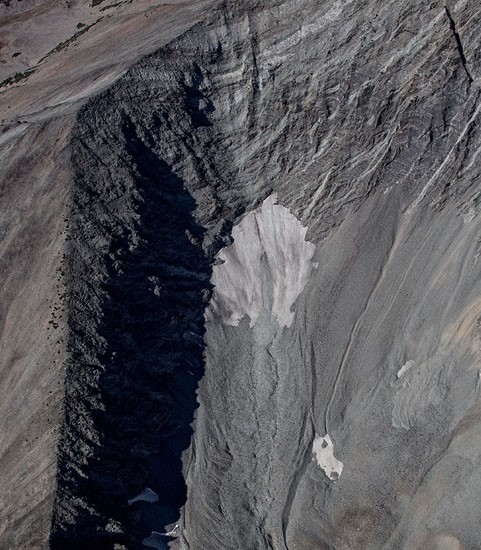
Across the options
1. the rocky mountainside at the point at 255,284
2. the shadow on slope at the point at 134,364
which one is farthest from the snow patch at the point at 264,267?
the shadow on slope at the point at 134,364

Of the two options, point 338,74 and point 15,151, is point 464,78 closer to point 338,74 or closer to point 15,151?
point 338,74

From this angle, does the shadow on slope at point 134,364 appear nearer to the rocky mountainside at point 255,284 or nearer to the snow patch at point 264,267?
the rocky mountainside at point 255,284

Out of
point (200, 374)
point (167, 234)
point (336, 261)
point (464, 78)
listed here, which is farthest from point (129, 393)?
point (464, 78)

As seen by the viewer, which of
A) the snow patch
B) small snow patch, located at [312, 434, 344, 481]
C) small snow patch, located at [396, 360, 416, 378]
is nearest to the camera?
small snow patch, located at [312, 434, 344, 481]

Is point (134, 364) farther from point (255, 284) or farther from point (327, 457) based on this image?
point (327, 457)

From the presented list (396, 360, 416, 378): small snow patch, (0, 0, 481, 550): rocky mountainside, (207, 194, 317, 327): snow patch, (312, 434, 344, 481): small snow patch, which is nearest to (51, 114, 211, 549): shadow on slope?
(0, 0, 481, 550): rocky mountainside

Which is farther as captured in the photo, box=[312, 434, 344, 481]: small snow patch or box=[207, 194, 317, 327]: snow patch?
box=[207, 194, 317, 327]: snow patch

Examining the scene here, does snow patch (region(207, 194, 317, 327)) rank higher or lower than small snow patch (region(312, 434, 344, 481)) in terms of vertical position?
higher

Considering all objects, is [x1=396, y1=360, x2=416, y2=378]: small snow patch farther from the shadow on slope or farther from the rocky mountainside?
the shadow on slope
